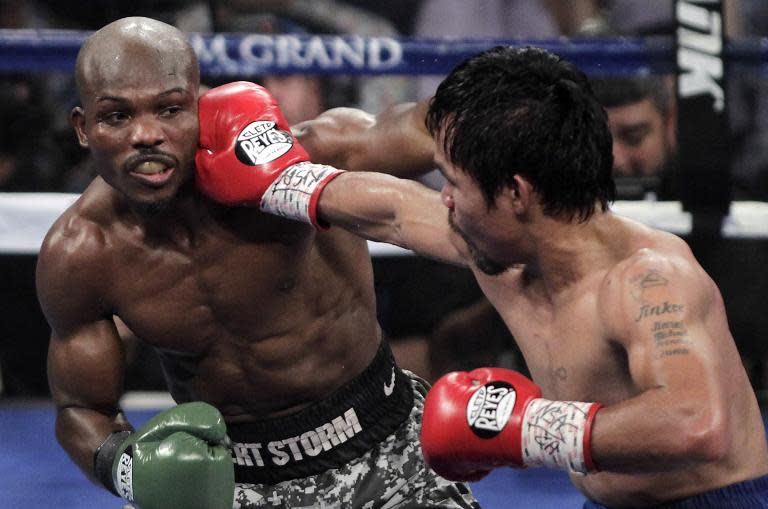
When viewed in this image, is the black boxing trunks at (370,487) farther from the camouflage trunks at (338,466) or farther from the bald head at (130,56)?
the bald head at (130,56)

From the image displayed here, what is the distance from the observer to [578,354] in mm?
1988

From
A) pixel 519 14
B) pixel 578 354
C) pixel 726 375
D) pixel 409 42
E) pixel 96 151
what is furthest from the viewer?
Result: pixel 519 14

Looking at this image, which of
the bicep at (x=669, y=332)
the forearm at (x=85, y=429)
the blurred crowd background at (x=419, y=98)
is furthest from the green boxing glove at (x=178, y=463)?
the blurred crowd background at (x=419, y=98)

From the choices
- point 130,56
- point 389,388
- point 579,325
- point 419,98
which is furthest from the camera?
point 419,98

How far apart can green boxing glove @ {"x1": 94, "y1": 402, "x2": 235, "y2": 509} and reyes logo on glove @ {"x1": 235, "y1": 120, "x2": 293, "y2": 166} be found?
0.45m

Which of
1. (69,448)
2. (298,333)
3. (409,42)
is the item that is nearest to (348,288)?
(298,333)

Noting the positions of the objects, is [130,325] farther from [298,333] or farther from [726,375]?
[726,375]

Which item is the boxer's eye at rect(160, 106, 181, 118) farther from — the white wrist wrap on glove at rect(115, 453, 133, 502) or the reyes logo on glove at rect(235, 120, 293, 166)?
the white wrist wrap on glove at rect(115, 453, 133, 502)

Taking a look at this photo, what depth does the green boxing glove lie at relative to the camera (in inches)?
82.6

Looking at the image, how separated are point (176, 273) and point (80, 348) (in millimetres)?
228

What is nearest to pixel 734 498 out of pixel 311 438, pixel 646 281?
pixel 646 281

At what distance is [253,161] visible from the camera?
2.26 meters

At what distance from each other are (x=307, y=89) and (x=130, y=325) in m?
1.92

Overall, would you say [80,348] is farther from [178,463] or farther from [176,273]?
[178,463]
